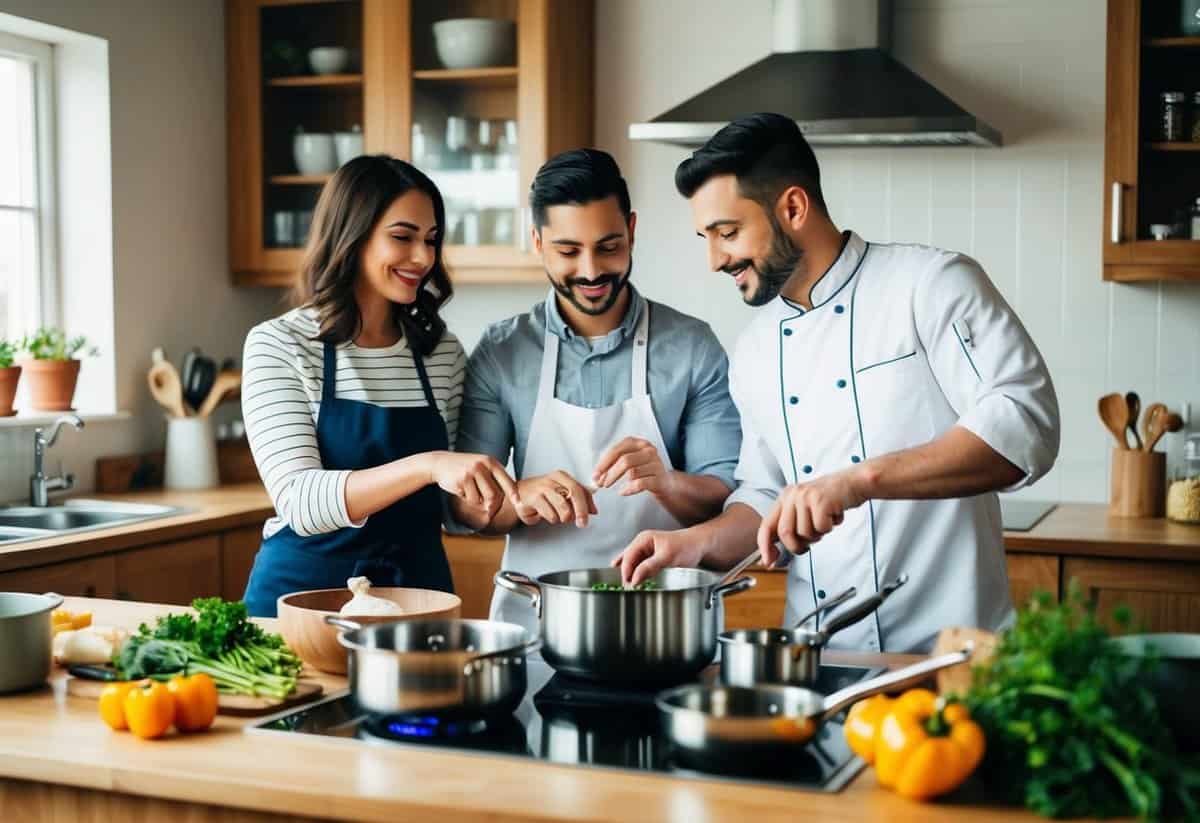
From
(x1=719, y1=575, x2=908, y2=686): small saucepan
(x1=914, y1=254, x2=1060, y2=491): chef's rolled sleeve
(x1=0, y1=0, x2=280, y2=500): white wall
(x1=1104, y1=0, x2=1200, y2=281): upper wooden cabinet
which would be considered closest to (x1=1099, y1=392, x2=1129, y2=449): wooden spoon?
(x1=1104, y1=0, x2=1200, y2=281): upper wooden cabinet

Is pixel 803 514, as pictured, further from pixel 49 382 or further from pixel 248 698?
pixel 49 382

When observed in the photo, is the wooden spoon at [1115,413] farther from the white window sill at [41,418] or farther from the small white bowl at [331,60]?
the white window sill at [41,418]

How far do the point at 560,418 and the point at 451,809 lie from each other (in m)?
1.25

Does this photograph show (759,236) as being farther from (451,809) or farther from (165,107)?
(165,107)

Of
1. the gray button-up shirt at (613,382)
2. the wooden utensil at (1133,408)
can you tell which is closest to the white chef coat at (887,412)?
the gray button-up shirt at (613,382)

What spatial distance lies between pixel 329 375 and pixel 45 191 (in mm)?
2105

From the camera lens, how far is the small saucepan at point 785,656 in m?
1.66

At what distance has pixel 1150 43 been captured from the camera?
11.6ft

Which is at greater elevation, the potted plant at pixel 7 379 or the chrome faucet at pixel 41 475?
the potted plant at pixel 7 379

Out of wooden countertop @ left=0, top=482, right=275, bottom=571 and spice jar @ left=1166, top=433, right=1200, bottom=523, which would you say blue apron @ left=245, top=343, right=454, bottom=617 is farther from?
spice jar @ left=1166, top=433, right=1200, bottom=523

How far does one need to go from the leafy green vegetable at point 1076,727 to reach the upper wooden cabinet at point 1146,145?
2417mm

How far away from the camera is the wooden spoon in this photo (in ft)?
12.4

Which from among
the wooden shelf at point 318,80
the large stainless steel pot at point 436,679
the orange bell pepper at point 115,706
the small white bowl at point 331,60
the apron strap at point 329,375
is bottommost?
the orange bell pepper at point 115,706

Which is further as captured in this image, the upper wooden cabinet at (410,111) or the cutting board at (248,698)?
the upper wooden cabinet at (410,111)
